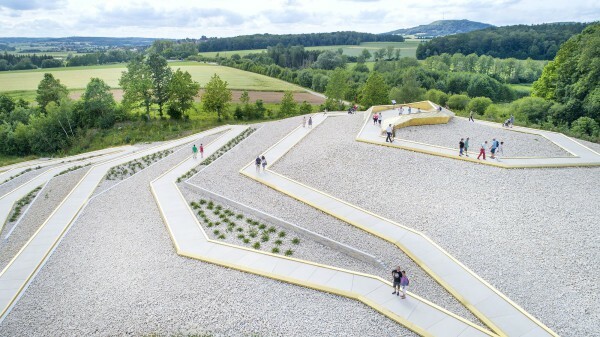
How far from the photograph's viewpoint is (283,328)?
42.2ft

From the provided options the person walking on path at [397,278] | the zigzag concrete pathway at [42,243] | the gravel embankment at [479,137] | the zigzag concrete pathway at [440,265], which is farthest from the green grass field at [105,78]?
the person walking on path at [397,278]

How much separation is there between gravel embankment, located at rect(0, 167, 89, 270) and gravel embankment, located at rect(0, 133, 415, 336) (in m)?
3.29

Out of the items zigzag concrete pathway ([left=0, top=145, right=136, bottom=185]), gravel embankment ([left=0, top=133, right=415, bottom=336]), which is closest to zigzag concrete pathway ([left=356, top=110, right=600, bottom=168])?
gravel embankment ([left=0, top=133, right=415, bottom=336])

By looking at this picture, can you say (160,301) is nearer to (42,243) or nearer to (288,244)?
(288,244)

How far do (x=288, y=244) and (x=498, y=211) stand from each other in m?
10.9

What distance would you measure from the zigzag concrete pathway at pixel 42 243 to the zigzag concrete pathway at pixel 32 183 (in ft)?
12.5

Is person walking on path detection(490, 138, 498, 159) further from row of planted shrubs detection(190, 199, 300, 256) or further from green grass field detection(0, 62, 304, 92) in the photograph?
green grass field detection(0, 62, 304, 92)

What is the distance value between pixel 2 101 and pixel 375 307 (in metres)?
70.3

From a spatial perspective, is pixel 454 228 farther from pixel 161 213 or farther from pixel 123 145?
pixel 123 145

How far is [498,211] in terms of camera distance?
19.4m

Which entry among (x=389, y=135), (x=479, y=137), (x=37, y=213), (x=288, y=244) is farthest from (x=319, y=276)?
(x=479, y=137)

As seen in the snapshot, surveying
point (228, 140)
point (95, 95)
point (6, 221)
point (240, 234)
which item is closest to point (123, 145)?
point (95, 95)

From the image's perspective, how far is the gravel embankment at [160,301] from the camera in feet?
43.0

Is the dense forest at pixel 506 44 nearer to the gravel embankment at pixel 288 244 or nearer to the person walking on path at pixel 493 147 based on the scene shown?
the person walking on path at pixel 493 147
